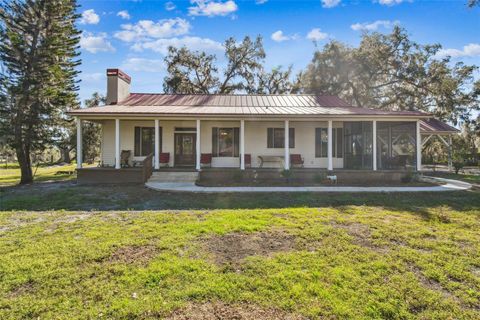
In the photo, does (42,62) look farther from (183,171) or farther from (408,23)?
(408,23)

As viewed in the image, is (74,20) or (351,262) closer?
(351,262)

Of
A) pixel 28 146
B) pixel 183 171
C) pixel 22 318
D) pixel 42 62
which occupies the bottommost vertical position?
pixel 22 318

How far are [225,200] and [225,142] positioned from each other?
6.47 meters

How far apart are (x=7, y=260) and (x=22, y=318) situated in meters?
1.72

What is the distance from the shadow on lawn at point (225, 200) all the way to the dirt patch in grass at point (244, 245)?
236 cm

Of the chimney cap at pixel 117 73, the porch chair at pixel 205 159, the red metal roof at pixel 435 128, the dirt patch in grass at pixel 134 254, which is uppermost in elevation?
the chimney cap at pixel 117 73

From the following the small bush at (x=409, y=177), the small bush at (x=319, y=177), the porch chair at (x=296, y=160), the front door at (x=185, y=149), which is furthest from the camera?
the front door at (x=185, y=149)

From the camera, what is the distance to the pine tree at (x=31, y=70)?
44.6 feet

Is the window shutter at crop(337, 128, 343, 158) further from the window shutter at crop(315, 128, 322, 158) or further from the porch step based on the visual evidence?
the porch step

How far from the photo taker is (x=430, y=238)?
483 centimetres

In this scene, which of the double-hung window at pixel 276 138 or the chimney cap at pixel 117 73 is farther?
the chimney cap at pixel 117 73

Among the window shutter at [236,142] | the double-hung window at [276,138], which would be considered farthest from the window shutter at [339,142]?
the window shutter at [236,142]

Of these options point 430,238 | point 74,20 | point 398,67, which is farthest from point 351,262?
point 398,67

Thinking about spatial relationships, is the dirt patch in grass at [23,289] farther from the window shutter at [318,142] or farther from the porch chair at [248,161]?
the window shutter at [318,142]
